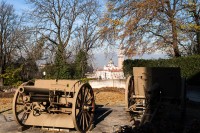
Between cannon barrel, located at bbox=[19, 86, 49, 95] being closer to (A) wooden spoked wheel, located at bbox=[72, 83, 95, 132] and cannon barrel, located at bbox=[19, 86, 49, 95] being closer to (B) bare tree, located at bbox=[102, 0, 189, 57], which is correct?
(A) wooden spoked wheel, located at bbox=[72, 83, 95, 132]

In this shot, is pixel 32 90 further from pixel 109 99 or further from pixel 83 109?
pixel 109 99

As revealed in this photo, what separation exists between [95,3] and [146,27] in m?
16.2

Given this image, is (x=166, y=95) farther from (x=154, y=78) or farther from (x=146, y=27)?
(x=146, y=27)

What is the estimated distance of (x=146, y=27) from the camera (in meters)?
25.0

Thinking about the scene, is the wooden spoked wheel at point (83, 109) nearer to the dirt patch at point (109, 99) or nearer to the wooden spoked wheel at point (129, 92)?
the wooden spoked wheel at point (129, 92)

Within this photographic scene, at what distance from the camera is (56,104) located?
26.4 feet

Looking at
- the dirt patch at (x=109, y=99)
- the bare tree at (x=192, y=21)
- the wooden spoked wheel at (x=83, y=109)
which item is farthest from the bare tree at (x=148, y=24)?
the wooden spoked wheel at (x=83, y=109)

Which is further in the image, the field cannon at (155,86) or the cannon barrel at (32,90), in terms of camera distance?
the field cannon at (155,86)

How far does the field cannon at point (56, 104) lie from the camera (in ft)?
24.9

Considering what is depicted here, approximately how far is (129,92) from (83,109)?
Result: 8.34ft

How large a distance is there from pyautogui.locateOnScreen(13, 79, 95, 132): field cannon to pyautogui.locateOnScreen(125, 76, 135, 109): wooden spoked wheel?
1554 mm

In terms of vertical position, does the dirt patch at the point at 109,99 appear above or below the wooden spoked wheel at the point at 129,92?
below

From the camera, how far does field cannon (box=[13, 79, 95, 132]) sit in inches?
298

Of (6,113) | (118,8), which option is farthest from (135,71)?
(118,8)
